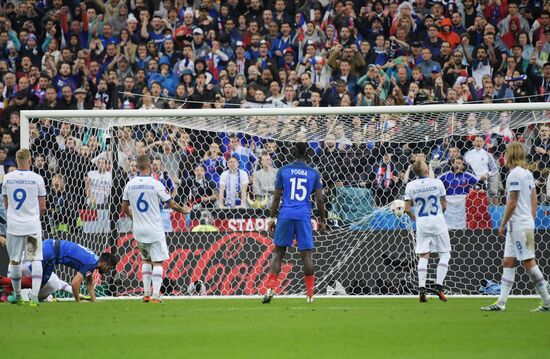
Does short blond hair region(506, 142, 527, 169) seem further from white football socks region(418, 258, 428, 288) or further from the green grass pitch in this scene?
white football socks region(418, 258, 428, 288)

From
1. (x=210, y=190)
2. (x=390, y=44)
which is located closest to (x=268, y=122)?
(x=210, y=190)

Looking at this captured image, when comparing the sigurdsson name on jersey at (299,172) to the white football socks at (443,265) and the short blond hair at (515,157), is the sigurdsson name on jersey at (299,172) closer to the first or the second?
the white football socks at (443,265)

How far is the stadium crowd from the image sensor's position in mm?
18016

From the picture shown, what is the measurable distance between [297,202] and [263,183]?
10.3 feet

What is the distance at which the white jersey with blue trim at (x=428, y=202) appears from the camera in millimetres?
15617

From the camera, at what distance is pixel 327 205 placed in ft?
58.9

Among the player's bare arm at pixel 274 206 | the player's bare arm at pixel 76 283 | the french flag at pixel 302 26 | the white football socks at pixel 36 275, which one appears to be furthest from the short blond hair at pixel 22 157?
the french flag at pixel 302 26

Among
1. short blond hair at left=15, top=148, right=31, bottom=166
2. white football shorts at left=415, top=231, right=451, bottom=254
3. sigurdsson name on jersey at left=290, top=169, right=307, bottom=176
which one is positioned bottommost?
white football shorts at left=415, top=231, right=451, bottom=254

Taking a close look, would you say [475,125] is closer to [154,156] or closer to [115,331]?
[154,156]

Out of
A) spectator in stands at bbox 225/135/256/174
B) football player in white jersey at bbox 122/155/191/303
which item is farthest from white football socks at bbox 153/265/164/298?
spectator in stands at bbox 225/135/256/174

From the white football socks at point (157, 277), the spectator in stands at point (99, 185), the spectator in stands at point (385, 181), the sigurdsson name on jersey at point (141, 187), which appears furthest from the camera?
the spectator in stands at point (99, 185)

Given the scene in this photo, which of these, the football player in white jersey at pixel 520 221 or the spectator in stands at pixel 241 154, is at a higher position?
the spectator in stands at pixel 241 154

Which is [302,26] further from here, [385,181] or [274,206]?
[274,206]

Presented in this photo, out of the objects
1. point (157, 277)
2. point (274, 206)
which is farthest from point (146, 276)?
point (274, 206)
